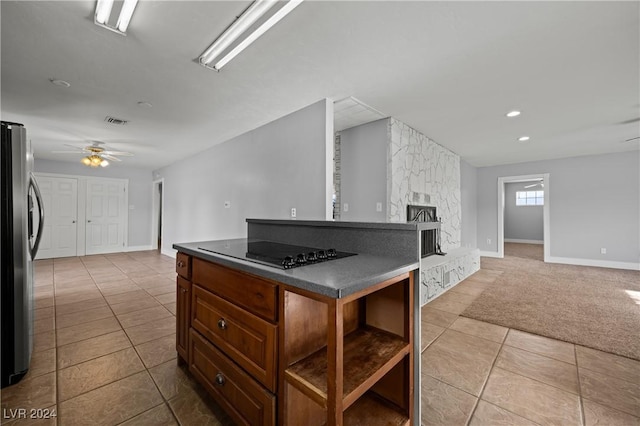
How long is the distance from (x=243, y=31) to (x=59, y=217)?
776cm

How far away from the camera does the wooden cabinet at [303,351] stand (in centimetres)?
96

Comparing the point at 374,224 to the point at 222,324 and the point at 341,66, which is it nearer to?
the point at 222,324

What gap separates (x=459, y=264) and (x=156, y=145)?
6.05 metres

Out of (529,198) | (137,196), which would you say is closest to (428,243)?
(137,196)

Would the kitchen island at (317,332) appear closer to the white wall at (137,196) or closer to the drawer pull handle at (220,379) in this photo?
the drawer pull handle at (220,379)

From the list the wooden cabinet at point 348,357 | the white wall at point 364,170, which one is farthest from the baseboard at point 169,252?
the wooden cabinet at point 348,357

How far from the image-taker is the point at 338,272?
1031 mm

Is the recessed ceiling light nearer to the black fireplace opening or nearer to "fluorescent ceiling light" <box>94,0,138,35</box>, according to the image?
"fluorescent ceiling light" <box>94,0,138,35</box>

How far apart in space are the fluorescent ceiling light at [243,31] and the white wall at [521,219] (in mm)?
11267

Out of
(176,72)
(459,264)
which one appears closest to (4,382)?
(176,72)

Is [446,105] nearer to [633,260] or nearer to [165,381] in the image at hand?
[165,381]

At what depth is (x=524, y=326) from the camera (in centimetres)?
261

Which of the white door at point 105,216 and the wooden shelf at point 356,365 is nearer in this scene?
the wooden shelf at point 356,365

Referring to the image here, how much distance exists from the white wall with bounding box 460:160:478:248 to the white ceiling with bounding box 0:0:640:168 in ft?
8.31
